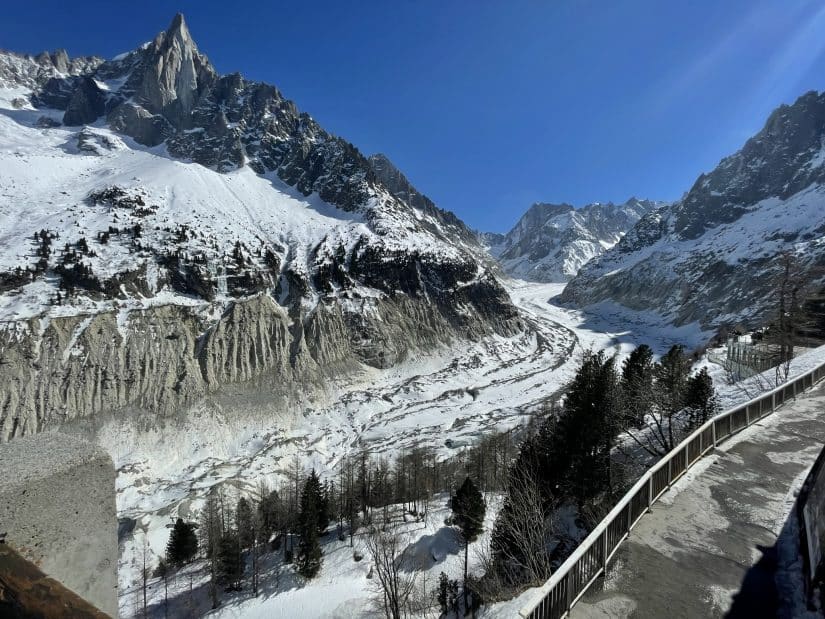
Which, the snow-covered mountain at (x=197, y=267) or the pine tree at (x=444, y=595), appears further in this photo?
the snow-covered mountain at (x=197, y=267)

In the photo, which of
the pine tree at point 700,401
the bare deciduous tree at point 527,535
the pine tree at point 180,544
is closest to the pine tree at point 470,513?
the bare deciduous tree at point 527,535

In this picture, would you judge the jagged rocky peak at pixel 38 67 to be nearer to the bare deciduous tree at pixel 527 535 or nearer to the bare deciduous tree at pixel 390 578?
the bare deciduous tree at pixel 390 578

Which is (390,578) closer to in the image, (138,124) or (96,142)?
(96,142)

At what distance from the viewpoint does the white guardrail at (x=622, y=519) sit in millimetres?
5043

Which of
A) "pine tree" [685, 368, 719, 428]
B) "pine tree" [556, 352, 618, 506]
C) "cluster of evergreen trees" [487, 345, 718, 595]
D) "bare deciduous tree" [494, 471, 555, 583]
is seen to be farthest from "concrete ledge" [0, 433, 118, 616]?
"pine tree" [685, 368, 719, 428]

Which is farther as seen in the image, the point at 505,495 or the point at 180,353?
the point at 180,353

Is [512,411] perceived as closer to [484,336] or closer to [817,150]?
[484,336]

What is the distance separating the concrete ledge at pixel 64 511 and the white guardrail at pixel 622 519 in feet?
18.4

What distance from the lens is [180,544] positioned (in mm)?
36000

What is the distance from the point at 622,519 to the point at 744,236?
633ft

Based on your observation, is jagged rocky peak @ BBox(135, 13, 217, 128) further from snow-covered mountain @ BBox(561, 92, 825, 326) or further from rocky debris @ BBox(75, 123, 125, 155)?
snow-covered mountain @ BBox(561, 92, 825, 326)

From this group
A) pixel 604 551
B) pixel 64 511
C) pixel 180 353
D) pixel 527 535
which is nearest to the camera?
pixel 64 511

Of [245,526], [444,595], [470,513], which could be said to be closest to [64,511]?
[444,595]

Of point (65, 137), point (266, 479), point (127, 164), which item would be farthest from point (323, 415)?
point (65, 137)
